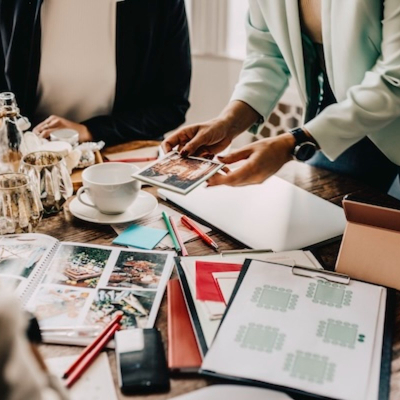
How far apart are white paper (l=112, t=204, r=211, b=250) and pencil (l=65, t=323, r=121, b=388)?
26 cm

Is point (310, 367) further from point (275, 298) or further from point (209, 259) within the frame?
point (209, 259)

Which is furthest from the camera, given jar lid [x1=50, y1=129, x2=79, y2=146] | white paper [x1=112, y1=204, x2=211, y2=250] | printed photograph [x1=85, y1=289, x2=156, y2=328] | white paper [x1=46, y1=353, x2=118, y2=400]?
jar lid [x1=50, y1=129, x2=79, y2=146]

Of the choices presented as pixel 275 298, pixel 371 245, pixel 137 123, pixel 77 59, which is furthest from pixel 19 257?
pixel 77 59

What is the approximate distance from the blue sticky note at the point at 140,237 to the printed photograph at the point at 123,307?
6.0 inches

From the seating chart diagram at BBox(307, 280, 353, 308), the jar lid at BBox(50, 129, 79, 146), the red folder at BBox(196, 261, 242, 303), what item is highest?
the jar lid at BBox(50, 129, 79, 146)

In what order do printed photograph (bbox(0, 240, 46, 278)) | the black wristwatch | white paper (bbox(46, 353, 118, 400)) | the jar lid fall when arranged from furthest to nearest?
1. the jar lid
2. the black wristwatch
3. printed photograph (bbox(0, 240, 46, 278))
4. white paper (bbox(46, 353, 118, 400))

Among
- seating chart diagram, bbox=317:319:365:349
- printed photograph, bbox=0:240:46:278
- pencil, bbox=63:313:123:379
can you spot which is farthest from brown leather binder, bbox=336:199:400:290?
printed photograph, bbox=0:240:46:278

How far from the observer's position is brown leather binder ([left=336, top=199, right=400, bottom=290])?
839 mm

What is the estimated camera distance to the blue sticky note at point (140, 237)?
98cm

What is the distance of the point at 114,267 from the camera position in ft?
2.94

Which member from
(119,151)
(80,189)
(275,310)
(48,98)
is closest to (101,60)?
(48,98)

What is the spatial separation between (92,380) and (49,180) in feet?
1.74

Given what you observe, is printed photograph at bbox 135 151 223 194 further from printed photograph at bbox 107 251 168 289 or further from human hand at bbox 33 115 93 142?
human hand at bbox 33 115 93 142

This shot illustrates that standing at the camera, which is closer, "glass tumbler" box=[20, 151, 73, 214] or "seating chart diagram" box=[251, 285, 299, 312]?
"seating chart diagram" box=[251, 285, 299, 312]
